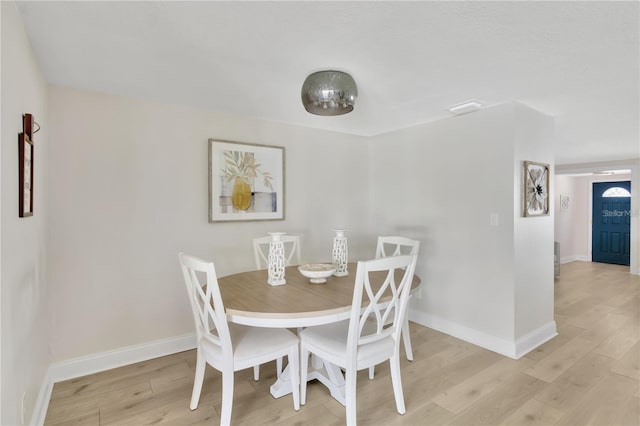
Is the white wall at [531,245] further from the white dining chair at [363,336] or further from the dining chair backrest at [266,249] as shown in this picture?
the dining chair backrest at [266,249]

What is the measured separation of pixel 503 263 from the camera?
2.76 metres

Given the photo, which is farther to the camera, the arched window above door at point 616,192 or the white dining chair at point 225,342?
the arched window above door at point 616,192

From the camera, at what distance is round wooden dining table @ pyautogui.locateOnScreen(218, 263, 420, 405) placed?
1662mm

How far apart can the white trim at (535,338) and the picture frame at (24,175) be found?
3.42 metres

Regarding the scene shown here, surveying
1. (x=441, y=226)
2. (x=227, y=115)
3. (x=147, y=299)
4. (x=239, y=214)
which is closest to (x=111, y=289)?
(x=147, y=299)

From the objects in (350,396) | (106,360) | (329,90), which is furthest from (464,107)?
(106,360)

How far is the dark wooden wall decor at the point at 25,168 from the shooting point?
4.87 ft

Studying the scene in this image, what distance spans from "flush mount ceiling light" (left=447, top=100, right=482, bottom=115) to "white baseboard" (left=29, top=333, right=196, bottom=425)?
302 cm

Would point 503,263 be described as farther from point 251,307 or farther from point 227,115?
point 227,115

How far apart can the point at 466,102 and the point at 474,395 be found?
7.14 ft

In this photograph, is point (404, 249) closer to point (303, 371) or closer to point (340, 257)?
point (340, 257)

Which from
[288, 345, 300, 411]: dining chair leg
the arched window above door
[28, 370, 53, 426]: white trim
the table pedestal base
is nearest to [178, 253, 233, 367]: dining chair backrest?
[288, 345, 300, 411]: dining chair leg

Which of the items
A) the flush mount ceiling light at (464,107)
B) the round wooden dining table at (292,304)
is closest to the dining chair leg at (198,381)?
the round wooden dining table at (292,304)

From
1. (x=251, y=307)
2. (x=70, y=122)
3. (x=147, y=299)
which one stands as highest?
(x=70, y=122)
